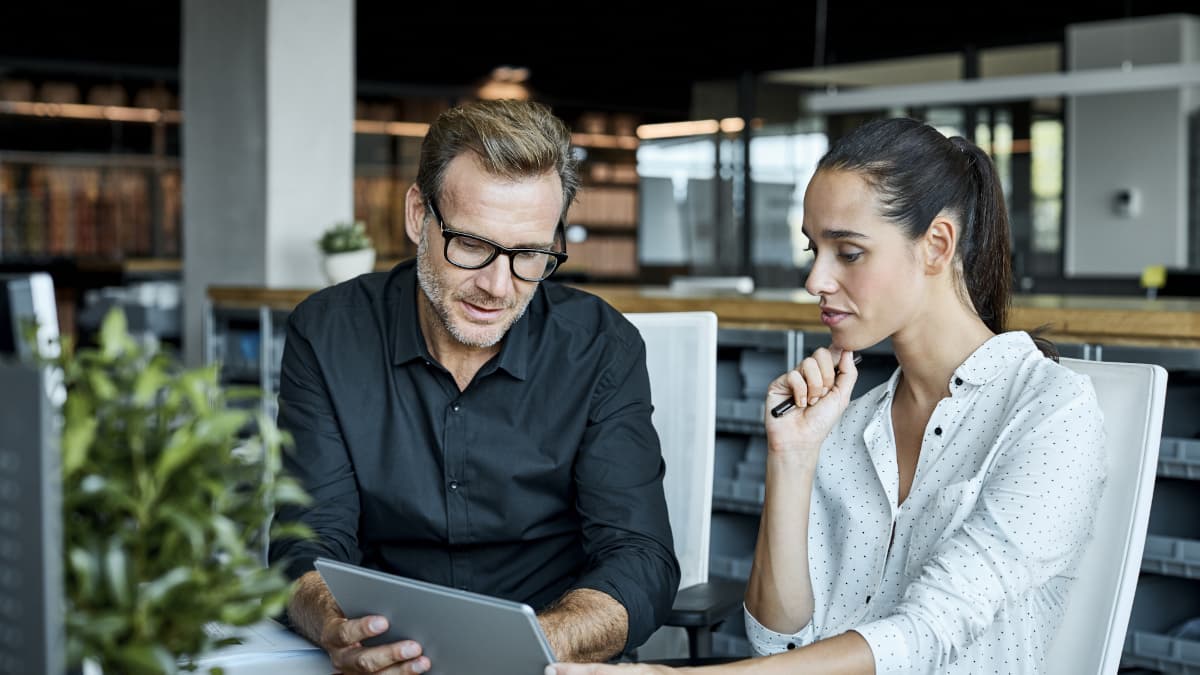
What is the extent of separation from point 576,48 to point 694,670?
9.41 meters

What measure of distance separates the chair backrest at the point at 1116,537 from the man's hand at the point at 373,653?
0.82 metres

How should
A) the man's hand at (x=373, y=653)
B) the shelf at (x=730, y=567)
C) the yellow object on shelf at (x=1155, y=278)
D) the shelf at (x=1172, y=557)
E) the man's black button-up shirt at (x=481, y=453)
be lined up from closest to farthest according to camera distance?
the man's hand at (x=373, y=653), the man's black button-up shirt at (x=481, y=453), the shelf at (x=1172, y=557), the shelf at (x=730, y=567), the yellow object on shelf at (x=1155, y=278)

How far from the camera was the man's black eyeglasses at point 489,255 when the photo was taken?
178 centimetres

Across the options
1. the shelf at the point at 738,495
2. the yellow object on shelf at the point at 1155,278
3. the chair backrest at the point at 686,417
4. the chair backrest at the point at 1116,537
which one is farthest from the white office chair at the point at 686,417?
the yellow object on shelf at the point at 1155,278

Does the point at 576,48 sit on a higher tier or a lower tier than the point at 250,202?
higher

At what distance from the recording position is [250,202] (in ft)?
17.6

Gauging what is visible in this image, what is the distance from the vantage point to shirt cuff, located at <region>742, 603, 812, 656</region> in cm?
172

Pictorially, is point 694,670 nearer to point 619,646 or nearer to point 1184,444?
point 619,646

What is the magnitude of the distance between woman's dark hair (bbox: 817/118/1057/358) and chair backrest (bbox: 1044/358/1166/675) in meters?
0.15

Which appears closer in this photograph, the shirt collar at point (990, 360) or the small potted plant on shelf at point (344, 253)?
the shirt collar at point (990, 360)

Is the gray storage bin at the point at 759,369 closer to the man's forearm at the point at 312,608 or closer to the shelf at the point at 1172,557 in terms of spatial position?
the shelf at the point at 1172,557

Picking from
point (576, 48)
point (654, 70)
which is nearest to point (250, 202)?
point (576, 48)

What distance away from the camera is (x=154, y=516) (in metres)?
0.72

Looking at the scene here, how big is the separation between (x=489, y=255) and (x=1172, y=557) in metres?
1.54
